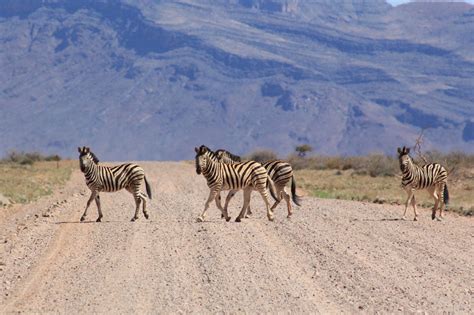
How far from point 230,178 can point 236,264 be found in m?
6.20

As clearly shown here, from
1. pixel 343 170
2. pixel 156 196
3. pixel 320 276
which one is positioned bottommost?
pixel 343 170

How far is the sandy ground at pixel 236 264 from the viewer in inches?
570

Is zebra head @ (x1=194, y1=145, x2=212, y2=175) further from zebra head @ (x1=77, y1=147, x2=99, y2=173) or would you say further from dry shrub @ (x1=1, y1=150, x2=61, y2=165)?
dry shrub @ (x1=1, y1=150, x2=61, y2=165)

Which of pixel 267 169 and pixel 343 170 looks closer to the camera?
pixel 267 169

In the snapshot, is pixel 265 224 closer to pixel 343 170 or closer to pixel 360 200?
pixel 360 200

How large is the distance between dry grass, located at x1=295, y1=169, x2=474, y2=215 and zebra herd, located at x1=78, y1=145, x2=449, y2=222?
9.49ft

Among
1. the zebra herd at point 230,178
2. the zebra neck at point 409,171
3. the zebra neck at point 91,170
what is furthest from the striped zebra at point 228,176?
the zebra neck at point 409,171

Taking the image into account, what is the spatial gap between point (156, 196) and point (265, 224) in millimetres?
12108

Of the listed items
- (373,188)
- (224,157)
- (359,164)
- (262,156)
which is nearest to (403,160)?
(224,157)

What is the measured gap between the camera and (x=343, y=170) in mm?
58594

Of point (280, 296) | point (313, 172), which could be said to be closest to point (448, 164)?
point (313, 172)

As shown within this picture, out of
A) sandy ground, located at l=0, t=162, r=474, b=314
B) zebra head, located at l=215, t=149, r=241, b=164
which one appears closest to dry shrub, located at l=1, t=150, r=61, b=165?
zebra head, located at l=215, t=149, r=241, b=164

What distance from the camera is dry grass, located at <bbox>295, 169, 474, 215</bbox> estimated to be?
3316cm

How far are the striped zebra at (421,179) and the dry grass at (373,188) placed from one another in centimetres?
221
